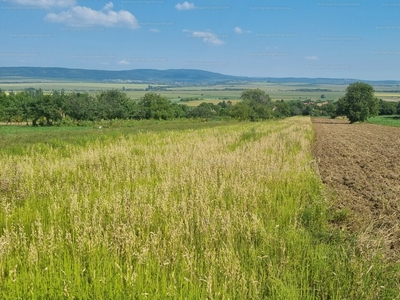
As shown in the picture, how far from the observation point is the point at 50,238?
441 centimetres

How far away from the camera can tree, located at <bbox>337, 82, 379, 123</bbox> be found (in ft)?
254

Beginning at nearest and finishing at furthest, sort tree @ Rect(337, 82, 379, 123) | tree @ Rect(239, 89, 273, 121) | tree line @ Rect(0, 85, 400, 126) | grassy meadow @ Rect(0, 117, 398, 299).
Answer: grassy meadow @ Rect(0, 117, 398, 299) → tree @ Rect(337, 82, 379, 123) → tree line @ Rect(0, 85, 400, 126) → tree @ Rect(239, 89, 273, 121)

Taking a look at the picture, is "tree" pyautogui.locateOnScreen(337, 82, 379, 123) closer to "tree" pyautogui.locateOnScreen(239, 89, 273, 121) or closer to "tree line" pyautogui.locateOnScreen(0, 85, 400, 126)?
"tree line" pyautogui.locateOnScreen(0, 85, 400, 126)

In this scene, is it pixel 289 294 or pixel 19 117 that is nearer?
pixel 289 294

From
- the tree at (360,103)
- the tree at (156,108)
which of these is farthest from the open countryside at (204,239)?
the tree at (156,108)

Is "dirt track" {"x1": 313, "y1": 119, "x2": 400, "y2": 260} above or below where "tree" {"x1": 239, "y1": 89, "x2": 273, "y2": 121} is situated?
below

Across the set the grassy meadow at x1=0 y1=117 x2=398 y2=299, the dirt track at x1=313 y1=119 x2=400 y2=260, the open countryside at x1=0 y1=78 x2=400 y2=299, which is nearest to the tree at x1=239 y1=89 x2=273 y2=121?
the dirt track at x1=313 y1=119 x2=400 y2=260

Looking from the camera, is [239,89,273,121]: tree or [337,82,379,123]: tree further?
[239,89,273,121]: tree

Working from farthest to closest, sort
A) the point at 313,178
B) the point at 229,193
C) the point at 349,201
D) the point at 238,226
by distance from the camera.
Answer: the point at 313,178 → the point at 349,201 → the point at 229,193 → the point at 238,226

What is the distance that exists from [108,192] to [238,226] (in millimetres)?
3455

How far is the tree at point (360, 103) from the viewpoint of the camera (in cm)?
7738

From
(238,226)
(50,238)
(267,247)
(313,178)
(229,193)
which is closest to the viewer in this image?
(50,238)

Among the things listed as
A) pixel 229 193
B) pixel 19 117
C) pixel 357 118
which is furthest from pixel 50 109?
pixel 229 193

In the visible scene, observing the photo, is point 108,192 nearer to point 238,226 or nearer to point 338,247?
point 238,226
